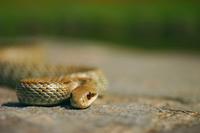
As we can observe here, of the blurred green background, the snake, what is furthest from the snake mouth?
the blurred green background

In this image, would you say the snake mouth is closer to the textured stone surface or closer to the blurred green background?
the textured stone surface

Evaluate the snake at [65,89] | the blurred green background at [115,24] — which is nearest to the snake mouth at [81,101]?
the snake at [65,89]

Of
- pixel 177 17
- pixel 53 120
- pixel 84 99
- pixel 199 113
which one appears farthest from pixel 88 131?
pixel 177 17

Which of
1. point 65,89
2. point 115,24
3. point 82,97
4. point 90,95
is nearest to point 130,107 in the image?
point 90,95

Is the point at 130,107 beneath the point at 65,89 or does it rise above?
beneath

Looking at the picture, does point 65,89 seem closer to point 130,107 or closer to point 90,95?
point 90,95

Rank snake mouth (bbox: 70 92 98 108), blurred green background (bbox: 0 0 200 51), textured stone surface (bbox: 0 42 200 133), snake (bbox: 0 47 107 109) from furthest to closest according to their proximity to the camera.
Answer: blurred green background (bbox: 0 0 200 51) < snake (bbox: 0 47 107 109) < snake mouth (bbox: 70 92 98 108) < textured stone surface (bbox: 0 42 200 133)

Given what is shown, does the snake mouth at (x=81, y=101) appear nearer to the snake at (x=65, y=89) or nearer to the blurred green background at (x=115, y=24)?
the snake at (x=65, y=89)
